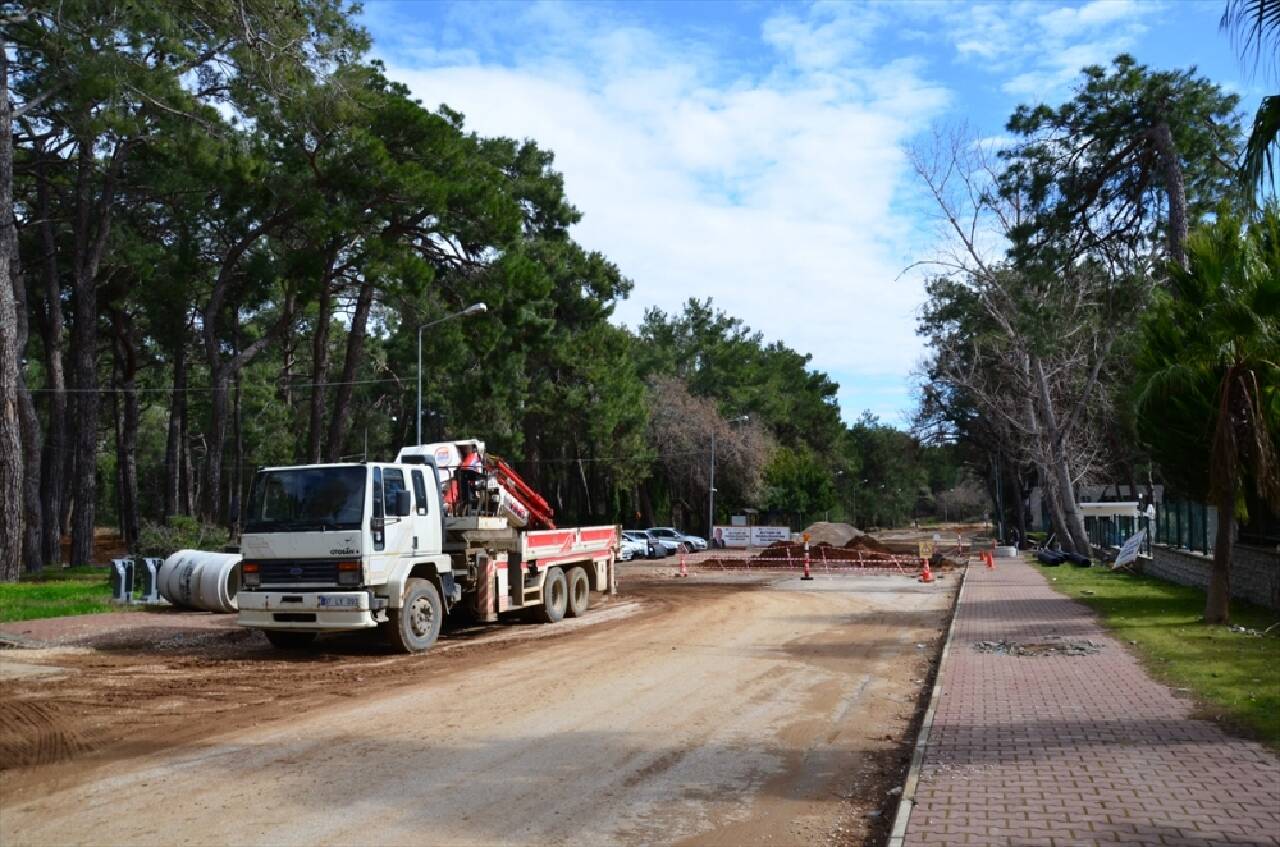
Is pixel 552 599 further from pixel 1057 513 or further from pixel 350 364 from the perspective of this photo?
pixel 1057 513

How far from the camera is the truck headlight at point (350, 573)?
13.8 meters

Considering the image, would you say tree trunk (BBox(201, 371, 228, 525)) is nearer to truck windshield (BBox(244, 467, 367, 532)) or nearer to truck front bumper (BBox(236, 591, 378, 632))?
truck windshield (BBox(244, 467, 367, 532))

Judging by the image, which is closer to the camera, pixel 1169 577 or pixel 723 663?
pixel 723 663

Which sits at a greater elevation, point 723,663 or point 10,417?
point 10,417

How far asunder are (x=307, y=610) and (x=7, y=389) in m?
16.0

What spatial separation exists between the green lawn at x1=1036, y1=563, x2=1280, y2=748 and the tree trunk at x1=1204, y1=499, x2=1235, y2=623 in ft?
0.86

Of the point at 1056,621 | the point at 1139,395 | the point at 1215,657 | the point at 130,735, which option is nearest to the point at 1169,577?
the point at 1056,621

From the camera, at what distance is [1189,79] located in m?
23.3

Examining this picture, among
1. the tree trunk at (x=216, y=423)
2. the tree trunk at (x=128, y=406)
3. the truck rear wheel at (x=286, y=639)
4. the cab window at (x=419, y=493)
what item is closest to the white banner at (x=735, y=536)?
the tree trunk at (x=216, y=423)

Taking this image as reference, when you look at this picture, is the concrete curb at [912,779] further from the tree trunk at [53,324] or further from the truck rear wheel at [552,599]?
the tree trunk at [53,324]

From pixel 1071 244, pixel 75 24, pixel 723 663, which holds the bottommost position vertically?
pixel 723 663

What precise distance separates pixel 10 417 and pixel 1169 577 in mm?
28698

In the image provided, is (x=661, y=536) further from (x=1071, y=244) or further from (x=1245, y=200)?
→ (x=1245, y=200)

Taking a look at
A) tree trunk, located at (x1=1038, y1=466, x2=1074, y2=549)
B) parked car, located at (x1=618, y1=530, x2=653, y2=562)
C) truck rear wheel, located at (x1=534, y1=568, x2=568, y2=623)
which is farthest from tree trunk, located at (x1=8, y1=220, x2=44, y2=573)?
tree trunk, located at (x1=1038, y1=466, x2=1074, y2=549)
